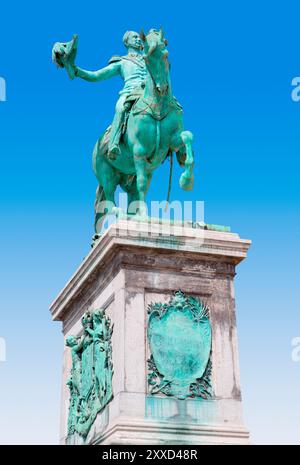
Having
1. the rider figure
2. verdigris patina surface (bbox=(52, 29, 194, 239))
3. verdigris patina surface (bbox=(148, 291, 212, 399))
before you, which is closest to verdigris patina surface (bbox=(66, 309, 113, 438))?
verdigris patina surface (bbox=(148, 291, 212, 399))

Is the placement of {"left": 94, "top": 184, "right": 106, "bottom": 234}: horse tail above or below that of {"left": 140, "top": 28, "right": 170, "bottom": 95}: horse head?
below

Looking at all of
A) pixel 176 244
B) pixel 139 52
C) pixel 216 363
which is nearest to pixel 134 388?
pixel 216 363

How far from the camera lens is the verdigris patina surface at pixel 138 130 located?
12.5 metres

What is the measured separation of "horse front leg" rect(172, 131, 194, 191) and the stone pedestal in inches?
34.2

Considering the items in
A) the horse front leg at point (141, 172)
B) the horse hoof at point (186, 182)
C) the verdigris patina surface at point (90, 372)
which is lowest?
the verdigris patina surface at point (90, 372)

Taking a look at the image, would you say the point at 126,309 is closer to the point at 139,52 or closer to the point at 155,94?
the point at 155,94

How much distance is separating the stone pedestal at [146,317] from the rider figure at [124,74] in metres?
2.00

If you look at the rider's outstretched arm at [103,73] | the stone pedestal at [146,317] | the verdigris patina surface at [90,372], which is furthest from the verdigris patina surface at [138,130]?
the verdigris patina surface at [90,372]

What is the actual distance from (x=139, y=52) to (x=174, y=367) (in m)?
5.89

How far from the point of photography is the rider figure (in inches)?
515

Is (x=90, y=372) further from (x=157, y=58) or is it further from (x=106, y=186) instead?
(x=157, y=58)

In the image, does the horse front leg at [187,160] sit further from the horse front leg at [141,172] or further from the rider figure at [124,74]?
the rider figure at [124,74]

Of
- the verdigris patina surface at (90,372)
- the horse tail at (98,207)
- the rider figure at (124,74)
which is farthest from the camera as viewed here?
the horse tail at (98,207)

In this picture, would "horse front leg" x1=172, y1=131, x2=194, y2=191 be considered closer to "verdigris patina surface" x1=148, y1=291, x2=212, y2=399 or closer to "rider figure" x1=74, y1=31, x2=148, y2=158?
"rider figure" x1=74, y1=31, x2=148, y2=158
